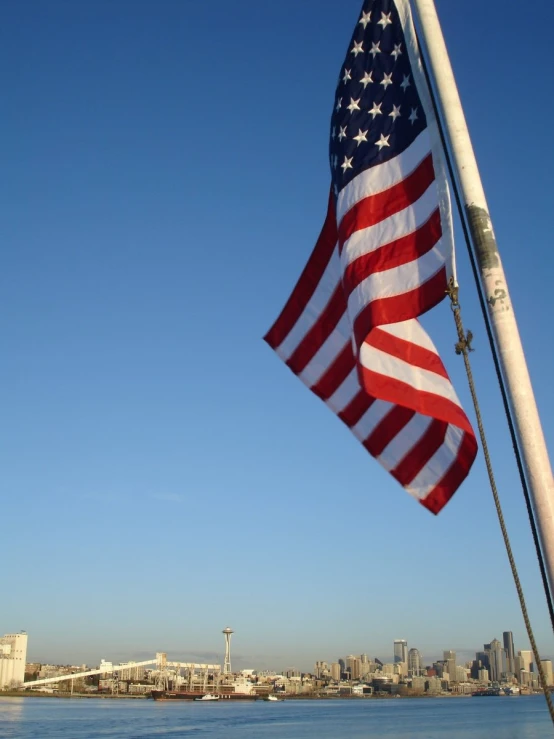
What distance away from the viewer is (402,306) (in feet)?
18.2

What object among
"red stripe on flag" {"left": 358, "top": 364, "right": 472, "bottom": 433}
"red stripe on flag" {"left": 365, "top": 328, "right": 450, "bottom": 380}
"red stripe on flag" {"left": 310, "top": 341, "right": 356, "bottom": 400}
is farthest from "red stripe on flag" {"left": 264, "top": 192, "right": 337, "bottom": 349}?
"red stripe on flag" {"left": 358, "top": 364, "right": 472, "bottom": 433}

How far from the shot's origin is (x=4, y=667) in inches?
6348

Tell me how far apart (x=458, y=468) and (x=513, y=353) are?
6.44 ft

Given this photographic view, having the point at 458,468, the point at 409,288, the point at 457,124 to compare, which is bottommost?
the point at 458,468

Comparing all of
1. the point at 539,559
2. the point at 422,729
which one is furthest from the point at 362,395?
the point at 422,729

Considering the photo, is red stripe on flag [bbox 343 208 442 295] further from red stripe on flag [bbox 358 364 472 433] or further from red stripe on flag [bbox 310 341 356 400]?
red stripe on flag [bbox 310 341 356 400]

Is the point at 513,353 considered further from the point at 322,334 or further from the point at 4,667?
the point at 4,667

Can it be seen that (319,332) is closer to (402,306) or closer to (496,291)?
(402,306)

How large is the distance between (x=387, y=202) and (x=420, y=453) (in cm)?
198

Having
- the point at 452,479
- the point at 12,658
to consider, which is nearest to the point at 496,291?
the point at 452,479

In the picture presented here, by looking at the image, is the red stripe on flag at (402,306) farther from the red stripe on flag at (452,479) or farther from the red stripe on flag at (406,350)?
the red stripe on flag at (452,479)

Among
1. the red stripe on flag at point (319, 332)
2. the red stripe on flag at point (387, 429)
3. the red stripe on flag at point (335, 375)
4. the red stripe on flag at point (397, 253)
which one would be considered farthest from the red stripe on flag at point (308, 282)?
the red stripe on flag at point (387, 429)

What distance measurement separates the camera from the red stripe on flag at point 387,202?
5781 mm

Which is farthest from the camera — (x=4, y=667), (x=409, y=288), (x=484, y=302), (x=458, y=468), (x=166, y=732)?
(x=4, y=667)
